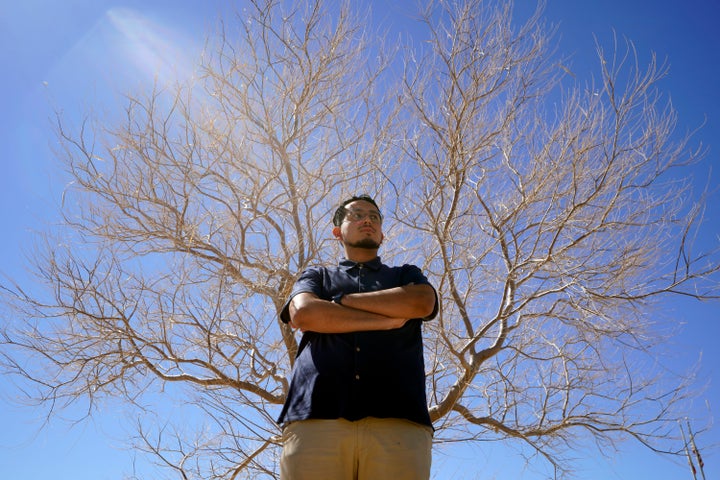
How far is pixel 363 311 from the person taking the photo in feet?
6.62

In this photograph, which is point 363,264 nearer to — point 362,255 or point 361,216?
point 362,255

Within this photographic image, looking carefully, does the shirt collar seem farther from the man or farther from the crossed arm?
the crossed arm

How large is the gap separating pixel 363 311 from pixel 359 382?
0.81 feet

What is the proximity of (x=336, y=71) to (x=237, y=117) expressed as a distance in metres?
0.97

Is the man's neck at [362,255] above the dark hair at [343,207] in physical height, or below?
below

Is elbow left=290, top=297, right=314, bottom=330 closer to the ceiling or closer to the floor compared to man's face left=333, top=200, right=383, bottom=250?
closer to the floor

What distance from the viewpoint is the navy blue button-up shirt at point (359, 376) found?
185 centimetres

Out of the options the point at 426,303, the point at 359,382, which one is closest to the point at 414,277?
the point at 426,303

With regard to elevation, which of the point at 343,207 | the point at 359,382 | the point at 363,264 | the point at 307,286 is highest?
the point at 343,207

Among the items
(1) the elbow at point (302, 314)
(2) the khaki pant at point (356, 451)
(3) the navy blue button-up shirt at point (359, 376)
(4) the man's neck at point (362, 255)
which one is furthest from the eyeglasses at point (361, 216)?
(2) the khaki pant at point (356, 451)

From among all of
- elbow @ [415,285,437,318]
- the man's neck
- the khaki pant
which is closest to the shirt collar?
the man's neck

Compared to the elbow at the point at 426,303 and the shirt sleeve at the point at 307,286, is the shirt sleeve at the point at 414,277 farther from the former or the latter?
the shirt sleeve at the point at 307,286

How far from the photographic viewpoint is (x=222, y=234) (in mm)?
5223

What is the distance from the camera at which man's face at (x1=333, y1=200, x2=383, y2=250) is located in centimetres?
241
